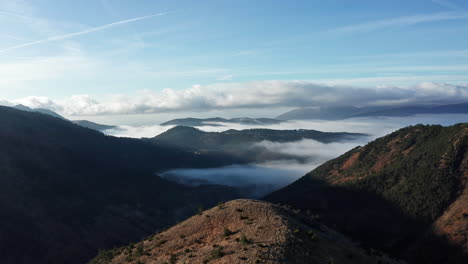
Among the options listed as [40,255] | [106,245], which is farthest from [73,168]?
[40,255]

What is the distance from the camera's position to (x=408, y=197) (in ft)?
325

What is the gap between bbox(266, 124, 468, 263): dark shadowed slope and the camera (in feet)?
260

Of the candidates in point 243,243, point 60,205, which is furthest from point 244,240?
point 60,205

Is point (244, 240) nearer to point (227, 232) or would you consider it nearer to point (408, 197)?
point (227, 232)

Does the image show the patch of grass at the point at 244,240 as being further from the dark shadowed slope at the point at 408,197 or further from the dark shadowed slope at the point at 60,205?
the dark shadowed slope at the point at 60,205

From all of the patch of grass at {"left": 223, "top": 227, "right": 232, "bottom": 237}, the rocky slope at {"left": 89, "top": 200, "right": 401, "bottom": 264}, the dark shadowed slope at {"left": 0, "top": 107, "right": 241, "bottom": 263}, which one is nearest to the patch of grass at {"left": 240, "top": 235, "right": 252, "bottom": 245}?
the rocky slope at {"left": 89, "top": 200, "right": 401, "bottom": 264}

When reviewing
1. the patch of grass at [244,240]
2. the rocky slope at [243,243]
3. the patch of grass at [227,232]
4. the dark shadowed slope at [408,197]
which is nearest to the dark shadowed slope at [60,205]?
the dark shadowed slope at [408,197]

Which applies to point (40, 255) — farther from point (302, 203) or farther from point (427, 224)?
point (427, 224)

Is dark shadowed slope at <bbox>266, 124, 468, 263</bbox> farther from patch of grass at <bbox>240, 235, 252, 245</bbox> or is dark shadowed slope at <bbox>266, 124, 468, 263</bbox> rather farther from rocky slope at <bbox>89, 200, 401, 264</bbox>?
patch of grass at <bbox>240, 235, 252, 245</bbox>

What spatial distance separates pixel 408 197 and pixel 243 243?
8125 cm

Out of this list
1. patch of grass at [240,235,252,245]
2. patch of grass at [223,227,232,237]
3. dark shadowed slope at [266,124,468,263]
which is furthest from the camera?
dark shadowed slope at [266,124,468,263]

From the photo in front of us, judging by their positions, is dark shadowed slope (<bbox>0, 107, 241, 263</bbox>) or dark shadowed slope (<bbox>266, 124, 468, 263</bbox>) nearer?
dark shadowed slope (<bbox>266, 124, 468, 263</bbox>)

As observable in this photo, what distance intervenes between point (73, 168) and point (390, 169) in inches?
6160

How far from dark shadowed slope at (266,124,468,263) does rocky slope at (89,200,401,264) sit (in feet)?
148
